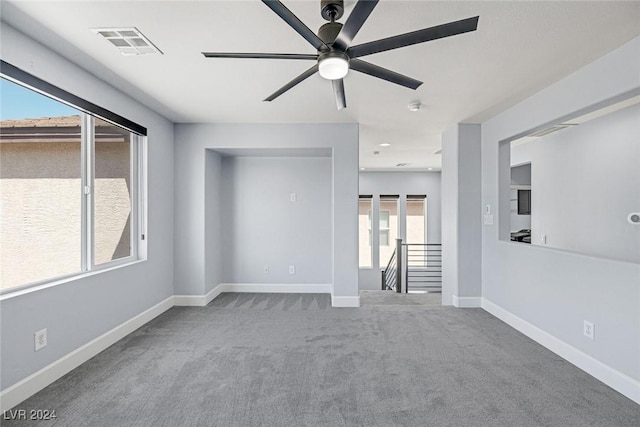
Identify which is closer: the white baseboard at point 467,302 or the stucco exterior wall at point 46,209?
the stucco exterior wall at point 46,209

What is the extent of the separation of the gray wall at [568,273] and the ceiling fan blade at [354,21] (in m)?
2.00

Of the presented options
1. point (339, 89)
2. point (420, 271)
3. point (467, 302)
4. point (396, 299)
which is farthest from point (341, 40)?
point (420, 271)

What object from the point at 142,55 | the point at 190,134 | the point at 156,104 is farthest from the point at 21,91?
the point at 190,134

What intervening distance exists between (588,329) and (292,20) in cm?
302

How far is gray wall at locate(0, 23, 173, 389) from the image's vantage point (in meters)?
2.00

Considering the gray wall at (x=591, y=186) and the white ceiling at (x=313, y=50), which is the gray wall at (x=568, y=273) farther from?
the gray wall at (x=591, y=186)

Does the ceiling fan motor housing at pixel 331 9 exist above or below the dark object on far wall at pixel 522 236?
above

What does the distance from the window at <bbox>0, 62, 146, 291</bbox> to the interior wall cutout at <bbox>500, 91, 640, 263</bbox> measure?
13.7 feet

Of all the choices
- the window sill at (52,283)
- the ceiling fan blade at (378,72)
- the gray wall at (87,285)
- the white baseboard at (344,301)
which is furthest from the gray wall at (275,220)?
the ceiling fan blade at (378,72)

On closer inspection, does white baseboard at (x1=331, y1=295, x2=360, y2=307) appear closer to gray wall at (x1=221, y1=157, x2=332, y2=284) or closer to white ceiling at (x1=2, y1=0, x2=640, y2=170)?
gray wall at (x1=221, y1=157, x2=332, y2=284)

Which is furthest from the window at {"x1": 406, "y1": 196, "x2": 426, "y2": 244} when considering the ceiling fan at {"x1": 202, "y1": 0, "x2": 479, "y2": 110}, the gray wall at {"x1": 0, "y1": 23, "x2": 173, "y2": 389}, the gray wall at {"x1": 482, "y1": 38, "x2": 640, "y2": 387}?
the ceiling fan at {"x1": 202, "y1": 0, "x2": 479, "y2": 110}

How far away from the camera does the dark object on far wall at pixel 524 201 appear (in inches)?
234

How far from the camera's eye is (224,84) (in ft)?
9.31

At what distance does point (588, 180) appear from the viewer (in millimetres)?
4000
